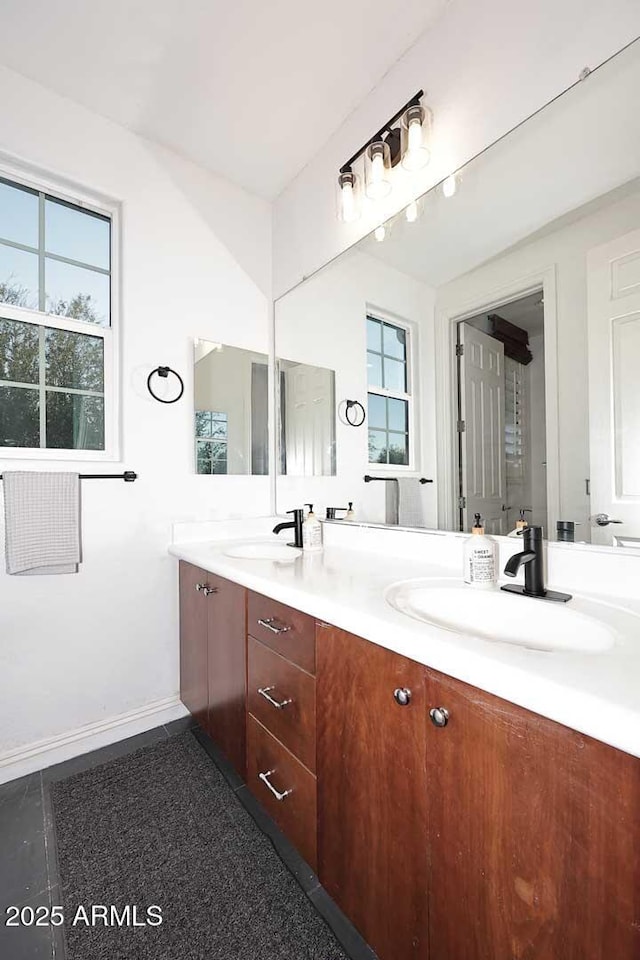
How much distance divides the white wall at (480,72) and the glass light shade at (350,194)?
0.04m

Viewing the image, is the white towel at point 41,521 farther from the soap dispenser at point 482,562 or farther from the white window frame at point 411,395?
the soap dispenser at point 482,562

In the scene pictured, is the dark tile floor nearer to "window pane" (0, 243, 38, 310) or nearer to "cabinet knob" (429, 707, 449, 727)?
"cabinet knob" (429, 707, 449, 727)

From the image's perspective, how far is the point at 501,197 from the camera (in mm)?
1291

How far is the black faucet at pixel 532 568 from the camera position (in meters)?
1.01

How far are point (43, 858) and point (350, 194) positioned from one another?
2.59m

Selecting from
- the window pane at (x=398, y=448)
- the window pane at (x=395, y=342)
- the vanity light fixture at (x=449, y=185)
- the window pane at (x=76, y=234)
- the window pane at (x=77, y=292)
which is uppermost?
the window pane at (x=76, y=234)

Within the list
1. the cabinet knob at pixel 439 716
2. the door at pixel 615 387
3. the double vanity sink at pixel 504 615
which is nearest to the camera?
the cabinet knob at pixel 439 716

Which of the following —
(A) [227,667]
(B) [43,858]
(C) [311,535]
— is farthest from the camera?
(C) [311,535]

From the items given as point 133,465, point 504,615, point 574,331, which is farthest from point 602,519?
point 133,465

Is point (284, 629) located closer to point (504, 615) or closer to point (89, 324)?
Answer: point (504, 615)

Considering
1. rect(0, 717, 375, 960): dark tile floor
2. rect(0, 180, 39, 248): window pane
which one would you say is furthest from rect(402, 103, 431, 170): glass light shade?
rect(0, 717, 375, 960): dark tile floor

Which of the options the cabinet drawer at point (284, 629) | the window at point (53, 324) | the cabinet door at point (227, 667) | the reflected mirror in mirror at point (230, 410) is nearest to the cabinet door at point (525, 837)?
the cabinet drawer at point (284, 629)

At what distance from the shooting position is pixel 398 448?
63.4 inches

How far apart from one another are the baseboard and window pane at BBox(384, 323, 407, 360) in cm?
183
